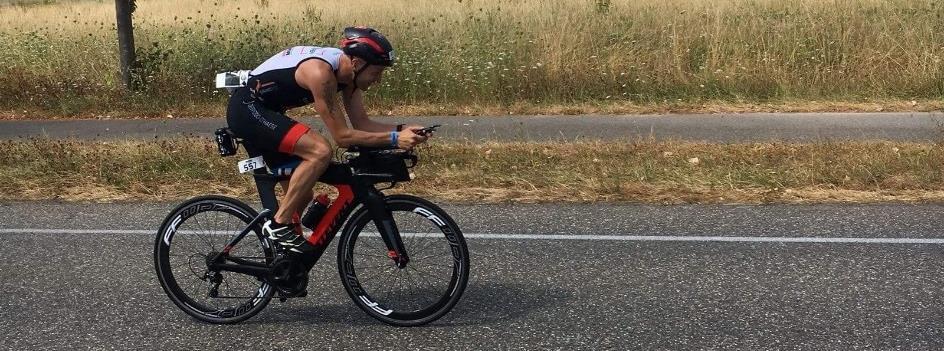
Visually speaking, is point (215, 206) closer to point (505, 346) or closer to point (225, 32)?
point (505, 346)

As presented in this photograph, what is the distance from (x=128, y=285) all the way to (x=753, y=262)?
3.67 m

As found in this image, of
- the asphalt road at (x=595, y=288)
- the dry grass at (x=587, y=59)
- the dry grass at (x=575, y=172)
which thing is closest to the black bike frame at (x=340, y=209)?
the asphalt road at (x=595, y=288)

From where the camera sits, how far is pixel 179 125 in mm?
12945

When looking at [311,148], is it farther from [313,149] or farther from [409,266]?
[409,266]

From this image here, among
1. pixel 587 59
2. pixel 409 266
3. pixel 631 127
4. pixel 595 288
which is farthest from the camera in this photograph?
pixel 587 59

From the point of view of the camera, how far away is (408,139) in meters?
4.69

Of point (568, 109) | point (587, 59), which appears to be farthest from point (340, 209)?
point (587, 59)

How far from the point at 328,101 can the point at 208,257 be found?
48.3 inches

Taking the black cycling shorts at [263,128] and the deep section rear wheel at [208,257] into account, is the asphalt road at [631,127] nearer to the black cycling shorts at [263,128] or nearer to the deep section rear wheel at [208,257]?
the deep section rear wheel at [208,257]

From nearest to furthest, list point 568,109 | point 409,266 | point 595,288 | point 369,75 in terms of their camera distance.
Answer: point 369,75 < point 409,266 < point 595,288 < point 568,109

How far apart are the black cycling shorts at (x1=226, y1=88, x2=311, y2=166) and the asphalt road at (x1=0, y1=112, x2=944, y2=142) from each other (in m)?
6.11

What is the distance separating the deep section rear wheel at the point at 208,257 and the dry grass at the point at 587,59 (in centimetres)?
848

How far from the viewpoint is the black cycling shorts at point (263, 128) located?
15.8ft

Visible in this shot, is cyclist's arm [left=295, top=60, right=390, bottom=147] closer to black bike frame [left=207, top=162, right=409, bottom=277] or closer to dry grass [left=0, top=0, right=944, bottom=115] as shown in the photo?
black bike frame [left=207, top=162, right=409, bottom=277]
